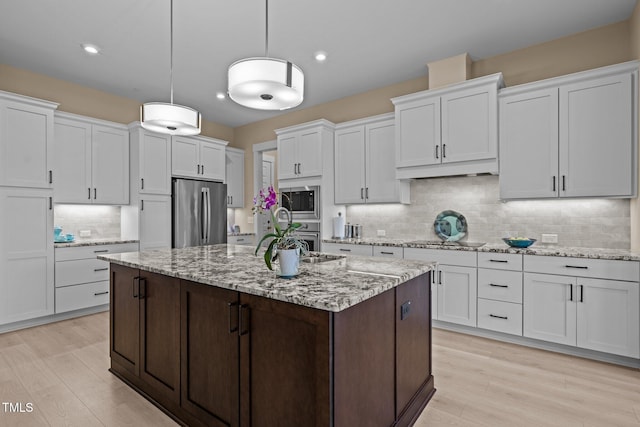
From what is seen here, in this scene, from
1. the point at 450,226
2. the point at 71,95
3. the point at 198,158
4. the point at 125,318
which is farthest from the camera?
the point at 198,158

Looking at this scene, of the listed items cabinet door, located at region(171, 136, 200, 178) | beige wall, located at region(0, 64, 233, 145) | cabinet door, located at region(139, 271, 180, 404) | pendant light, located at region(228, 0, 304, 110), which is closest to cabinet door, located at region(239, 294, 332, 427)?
cabinet door, located at region(139, 271, 180, 404)

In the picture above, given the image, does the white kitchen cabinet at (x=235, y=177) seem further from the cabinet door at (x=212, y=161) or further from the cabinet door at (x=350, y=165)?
the cabinet door at (x=350, y=165)

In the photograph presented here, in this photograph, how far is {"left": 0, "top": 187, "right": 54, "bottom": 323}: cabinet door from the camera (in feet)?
11.5

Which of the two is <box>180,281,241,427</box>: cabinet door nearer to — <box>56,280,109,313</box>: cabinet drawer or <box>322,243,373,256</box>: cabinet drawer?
<box>322,243,373,256</box>: cabinet drawer

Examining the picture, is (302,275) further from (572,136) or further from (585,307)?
(572,136)

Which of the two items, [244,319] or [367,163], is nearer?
[244,319]

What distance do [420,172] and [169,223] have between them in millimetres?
3651

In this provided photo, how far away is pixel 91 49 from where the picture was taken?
3508mm

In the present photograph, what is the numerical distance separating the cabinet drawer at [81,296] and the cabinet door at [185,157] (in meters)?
1.87

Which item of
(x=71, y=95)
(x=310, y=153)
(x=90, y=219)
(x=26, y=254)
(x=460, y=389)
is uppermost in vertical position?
(x=71, y=95)

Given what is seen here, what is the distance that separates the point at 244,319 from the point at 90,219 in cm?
415

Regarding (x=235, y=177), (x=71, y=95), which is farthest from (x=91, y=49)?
(x=235, y=177)

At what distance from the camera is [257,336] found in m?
1.56

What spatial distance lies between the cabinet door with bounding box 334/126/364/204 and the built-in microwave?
1.00 feet
